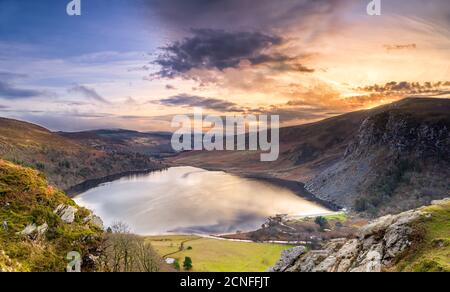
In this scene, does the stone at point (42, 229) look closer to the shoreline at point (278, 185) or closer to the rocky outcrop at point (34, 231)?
the rocky outcrop at point (34, 231)

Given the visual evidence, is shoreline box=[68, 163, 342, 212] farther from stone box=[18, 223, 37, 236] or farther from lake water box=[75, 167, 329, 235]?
stone box=[18, 223, 37, 236]

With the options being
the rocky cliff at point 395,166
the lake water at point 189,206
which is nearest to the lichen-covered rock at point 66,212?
the lake water at point 189,206

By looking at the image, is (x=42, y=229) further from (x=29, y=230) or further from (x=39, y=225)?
(x=29, y=230)

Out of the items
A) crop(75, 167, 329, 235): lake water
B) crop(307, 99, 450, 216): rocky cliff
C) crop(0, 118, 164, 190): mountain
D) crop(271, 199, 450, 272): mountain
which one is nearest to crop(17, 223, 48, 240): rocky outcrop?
crop(271, 199, 450, 272): mountain

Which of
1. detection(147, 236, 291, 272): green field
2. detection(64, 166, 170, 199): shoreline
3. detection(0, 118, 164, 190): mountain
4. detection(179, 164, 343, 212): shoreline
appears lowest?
detection(179, 164, 343, 212): shoreline

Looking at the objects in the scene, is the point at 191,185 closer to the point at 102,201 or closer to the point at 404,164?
the point at 102,201
